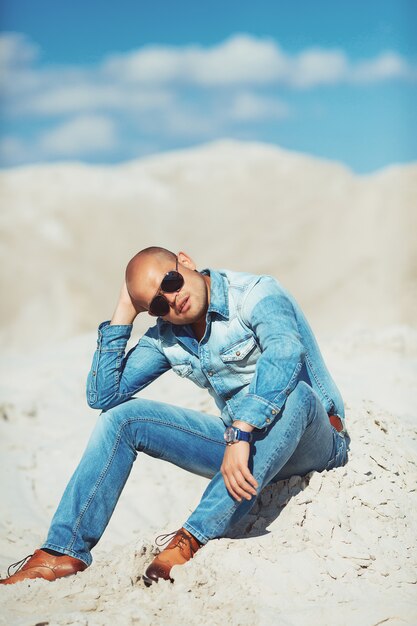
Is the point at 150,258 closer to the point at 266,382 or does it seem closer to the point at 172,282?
the point at 172,282

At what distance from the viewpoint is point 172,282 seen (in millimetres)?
3080

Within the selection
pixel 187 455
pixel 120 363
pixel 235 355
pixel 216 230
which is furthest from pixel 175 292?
pixel 216 230

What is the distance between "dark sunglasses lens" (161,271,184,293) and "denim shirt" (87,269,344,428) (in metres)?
0.13

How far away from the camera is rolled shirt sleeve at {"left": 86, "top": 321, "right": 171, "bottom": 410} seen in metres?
3.32

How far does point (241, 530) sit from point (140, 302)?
1062 millimetres

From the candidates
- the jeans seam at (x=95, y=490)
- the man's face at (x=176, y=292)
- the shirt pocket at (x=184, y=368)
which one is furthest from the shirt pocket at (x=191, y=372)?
the jeans seam at (x=95, y=490)

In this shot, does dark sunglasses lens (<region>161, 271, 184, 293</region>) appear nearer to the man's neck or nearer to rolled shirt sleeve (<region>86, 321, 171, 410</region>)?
the man's neck

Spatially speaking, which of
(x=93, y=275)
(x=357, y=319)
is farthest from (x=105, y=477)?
(x=93, y=275)

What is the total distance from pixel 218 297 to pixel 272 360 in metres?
0.39

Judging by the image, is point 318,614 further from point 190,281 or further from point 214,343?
point 190,281

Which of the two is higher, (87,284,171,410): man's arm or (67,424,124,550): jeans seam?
(87,284,171,410): man's arm

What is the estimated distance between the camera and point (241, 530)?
336 centimetres

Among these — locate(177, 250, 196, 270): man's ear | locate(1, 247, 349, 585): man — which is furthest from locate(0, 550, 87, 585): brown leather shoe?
locate(177, 250, 196, 270): man's ear

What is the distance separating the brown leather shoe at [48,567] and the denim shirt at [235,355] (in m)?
0.63
